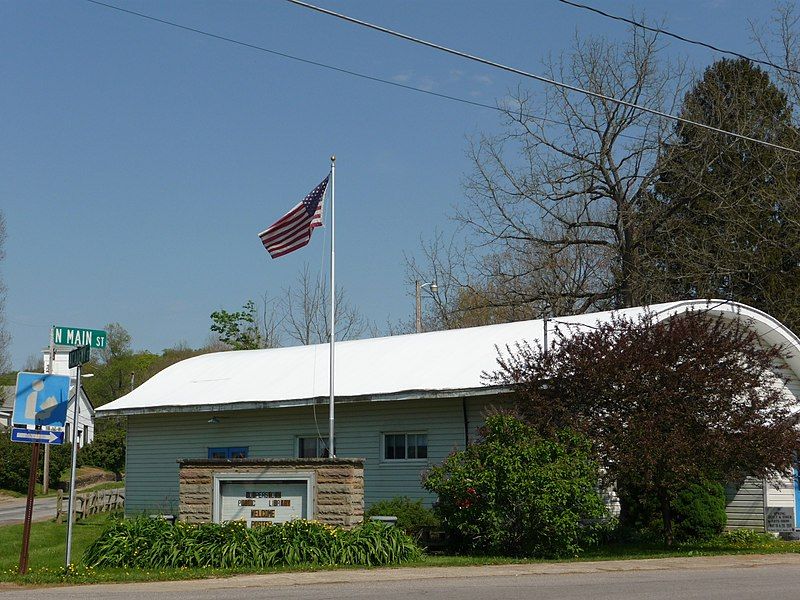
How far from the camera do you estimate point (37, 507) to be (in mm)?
42344

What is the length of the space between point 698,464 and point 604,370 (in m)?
2.41

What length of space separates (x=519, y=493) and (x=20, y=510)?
1139 inches

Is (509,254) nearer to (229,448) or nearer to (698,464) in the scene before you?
(229,448)

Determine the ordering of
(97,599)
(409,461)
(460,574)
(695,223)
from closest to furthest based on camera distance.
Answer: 1. (97,599)
2. (460,574)
3. (409,461)
4. (695,223)

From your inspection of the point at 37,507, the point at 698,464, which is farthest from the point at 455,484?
the point at 37,507

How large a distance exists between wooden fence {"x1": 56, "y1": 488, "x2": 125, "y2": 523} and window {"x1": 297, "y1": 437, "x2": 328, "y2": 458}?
8.00 m

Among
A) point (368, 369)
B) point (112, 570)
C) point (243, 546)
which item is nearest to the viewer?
point (112, 570)

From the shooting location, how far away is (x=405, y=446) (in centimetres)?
2659

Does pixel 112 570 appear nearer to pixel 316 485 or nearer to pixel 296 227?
pixel 316 485

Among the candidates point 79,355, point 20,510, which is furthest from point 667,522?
point 20,510

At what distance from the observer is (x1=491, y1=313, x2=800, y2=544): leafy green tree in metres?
19.7

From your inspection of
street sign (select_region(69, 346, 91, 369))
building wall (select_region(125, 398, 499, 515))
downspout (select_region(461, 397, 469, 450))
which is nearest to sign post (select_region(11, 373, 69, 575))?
street sign (select_region(69, 346, 91, 369))

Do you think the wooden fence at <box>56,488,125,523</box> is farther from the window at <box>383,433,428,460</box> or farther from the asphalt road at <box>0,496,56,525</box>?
the window at <box>383,433,428,460</box>

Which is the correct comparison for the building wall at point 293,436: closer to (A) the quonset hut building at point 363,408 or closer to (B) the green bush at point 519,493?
(A) the quonset hut building at point 363,408
